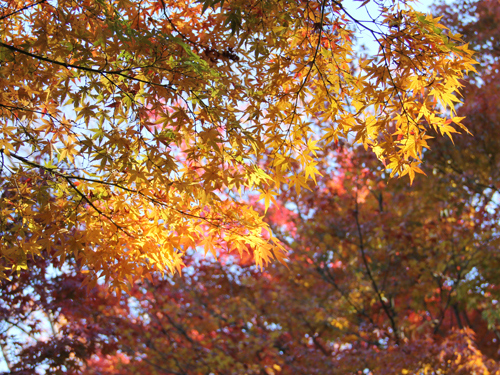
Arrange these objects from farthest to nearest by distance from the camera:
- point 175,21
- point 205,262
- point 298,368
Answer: point 205,262
point 298,368
point 175,21

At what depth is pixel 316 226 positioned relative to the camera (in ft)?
23.2

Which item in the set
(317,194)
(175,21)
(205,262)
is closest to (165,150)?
(175,21)

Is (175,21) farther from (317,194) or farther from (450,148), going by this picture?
(450,148)

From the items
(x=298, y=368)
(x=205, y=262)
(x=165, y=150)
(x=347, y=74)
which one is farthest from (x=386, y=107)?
(x=205, y=262)

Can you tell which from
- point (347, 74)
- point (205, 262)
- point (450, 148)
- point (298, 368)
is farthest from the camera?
point (205, 262)

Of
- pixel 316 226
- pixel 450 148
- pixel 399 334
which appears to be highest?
pixel 450 148

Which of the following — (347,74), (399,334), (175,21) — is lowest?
(399,334)

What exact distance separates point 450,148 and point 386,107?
19.8 ft

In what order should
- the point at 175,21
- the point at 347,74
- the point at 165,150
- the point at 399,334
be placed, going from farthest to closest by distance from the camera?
the point at 399,334
the point at 175,21
the point at 347,74
the point at 165,150

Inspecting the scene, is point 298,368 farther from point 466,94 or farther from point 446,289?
point 466,94

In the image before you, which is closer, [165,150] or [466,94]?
[165,150]

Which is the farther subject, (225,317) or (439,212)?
(225,317)

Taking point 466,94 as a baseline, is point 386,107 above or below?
below

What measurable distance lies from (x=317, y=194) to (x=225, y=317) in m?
3.30
